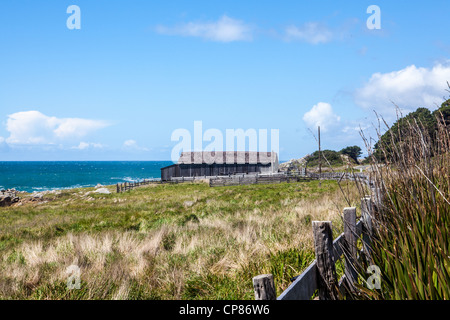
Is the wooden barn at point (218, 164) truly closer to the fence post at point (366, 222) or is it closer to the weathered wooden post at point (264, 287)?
the fence post at point (366, 222)

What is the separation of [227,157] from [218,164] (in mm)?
2238

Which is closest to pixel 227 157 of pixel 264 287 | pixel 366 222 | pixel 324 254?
pixel 366 222

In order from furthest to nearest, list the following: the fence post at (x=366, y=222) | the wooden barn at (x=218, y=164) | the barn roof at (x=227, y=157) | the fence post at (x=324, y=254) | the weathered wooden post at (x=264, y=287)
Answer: the barn roof at (x=227, y=157), the wooden barn at (x=218, y=164), the fence post at (x=366, y=222), the fence post at (x=324, y=254), the weathered wooden post at (x=264, y=287)

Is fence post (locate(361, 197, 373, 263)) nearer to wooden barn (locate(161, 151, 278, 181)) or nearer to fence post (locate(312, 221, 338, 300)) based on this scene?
fence post (locate(312, 221, 338, 300))

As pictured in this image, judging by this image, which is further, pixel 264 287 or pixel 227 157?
pixel 227 157

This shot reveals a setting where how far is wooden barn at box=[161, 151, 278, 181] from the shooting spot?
5662 cm

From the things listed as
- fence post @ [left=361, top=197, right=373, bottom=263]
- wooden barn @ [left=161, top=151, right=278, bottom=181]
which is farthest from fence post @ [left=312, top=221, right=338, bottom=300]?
wooden barn @ [left=161, top=151, right=278, bottom=181]

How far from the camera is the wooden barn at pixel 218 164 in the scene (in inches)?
2229

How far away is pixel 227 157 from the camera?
192 ft

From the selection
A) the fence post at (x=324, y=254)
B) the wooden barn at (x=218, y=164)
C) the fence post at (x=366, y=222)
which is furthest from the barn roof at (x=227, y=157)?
the fence post at (x=324, y=254)

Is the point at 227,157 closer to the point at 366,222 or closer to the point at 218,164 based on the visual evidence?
the point at 218,164

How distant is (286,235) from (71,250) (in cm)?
515
